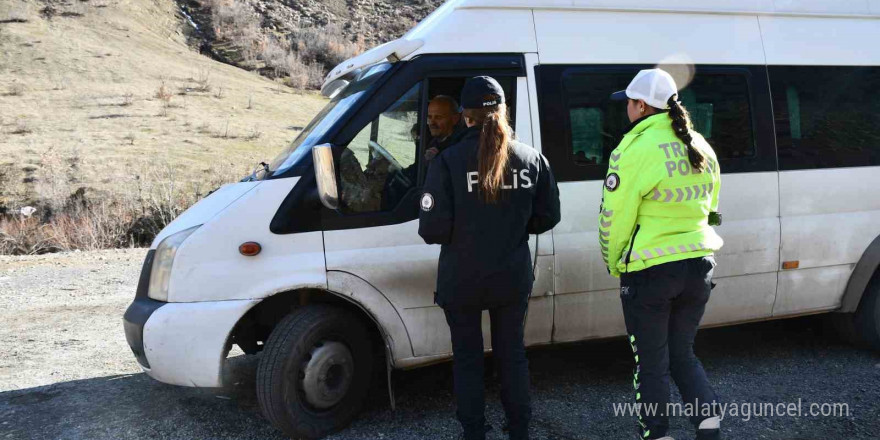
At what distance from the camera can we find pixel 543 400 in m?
4.92

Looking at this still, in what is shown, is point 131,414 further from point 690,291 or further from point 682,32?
point 682,32

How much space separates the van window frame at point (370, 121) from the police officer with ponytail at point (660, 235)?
44.5 inches

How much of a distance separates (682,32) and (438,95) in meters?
1.82

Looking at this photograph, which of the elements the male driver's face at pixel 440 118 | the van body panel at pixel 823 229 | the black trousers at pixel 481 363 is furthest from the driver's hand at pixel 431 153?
the van body panel at pixel 823 229

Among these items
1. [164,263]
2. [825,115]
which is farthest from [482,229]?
[825,115]

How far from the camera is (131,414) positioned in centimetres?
478

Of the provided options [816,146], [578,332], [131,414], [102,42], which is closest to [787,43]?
[816,146]

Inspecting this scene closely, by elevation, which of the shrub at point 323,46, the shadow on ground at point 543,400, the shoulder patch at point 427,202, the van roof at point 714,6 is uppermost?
the shrub at point 323,46

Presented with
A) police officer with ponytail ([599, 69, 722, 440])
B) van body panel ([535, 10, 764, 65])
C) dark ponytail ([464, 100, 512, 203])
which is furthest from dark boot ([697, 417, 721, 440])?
van body panel ([535, 10, 764, 65])

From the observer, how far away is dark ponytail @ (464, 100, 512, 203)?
11.6 feet

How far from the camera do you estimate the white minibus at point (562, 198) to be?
4.15m

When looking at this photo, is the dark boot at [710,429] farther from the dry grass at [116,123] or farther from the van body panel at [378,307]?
the dry grass at [116,123]

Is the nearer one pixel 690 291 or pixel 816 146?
pixel 690 291

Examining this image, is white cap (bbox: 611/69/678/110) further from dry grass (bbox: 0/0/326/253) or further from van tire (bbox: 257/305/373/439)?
dry grass (bbox: 0/0/326/253)
